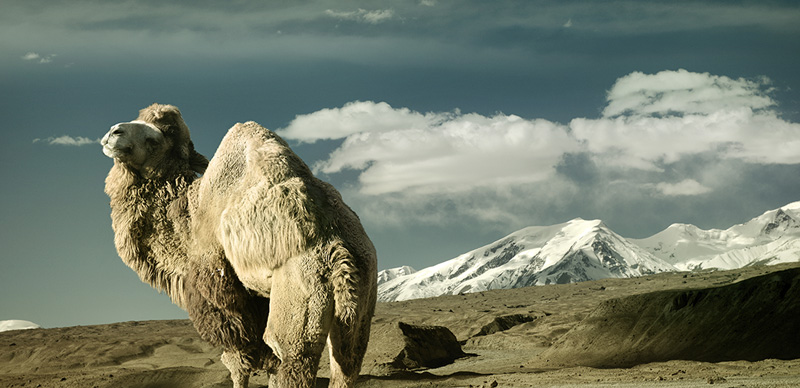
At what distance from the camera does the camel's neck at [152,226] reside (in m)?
6.23

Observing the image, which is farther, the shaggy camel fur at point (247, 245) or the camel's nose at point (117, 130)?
the camel's nose at point (117, 130)

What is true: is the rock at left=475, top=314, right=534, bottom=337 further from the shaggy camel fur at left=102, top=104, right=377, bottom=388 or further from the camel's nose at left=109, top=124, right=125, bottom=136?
the camel's nose at left=109, top=124, right=125, bottom=136

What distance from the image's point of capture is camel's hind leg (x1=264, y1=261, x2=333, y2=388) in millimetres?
4832

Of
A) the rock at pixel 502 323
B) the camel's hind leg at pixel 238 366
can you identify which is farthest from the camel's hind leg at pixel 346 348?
the rock at pixel 502 323

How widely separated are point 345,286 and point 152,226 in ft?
7.70

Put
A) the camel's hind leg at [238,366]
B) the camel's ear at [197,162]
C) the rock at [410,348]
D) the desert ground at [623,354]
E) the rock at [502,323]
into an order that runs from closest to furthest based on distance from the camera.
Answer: the camel's hind leg at [238,366], the camel's ear at [197,162], the desert ground at [623,354], the rock at [410,348], the rock at [502,323]

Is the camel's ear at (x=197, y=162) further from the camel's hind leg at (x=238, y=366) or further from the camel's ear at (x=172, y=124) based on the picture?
the camel's hind leg at (x=238, y=366)

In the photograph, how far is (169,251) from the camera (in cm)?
625

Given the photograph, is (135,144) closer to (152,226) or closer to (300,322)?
(152,226)

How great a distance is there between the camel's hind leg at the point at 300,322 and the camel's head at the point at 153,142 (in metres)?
2.13

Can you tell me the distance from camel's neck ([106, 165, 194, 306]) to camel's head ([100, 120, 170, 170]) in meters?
0.16

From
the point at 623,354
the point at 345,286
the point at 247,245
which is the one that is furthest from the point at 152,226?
the point at 623,354

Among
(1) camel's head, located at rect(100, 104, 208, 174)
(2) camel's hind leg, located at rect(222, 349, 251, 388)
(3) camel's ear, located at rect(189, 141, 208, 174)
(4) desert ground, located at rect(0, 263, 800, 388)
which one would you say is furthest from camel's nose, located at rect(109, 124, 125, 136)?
(4) desert ground, located at rect(0, 263, 800, 388)

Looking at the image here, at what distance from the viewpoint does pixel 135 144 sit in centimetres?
623
